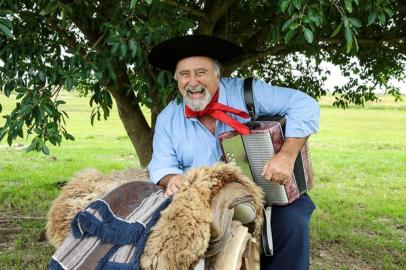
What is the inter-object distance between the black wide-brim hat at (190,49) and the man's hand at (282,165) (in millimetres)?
660

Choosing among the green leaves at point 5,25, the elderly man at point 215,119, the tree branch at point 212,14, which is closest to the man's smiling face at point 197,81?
the elderly man at point 215,119

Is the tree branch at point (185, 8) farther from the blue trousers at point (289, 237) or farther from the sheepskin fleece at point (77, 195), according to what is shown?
the blue trousers at point (289, 237)

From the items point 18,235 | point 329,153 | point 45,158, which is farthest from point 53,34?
point 329,153

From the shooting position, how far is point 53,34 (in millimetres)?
3969

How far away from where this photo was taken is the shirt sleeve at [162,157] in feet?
10.6

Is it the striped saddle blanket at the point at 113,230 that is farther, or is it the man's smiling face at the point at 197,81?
the man's smiling face at the point at 197,81

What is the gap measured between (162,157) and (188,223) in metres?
0.80

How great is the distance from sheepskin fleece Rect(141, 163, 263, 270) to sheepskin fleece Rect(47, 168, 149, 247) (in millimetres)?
566

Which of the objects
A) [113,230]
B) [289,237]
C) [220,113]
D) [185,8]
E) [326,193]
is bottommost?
[326,193]

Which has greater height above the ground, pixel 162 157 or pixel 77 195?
pixel 162 157

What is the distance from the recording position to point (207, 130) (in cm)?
329

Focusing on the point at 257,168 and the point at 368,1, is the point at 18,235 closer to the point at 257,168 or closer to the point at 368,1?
the point at 257,168

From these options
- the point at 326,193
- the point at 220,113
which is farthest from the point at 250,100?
the point at 326,193

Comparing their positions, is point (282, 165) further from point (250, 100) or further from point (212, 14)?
point (212, 14)
